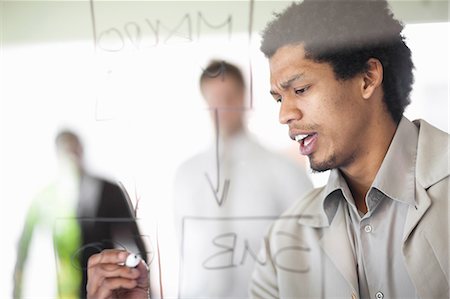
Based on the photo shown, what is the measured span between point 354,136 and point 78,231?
1.17 ft

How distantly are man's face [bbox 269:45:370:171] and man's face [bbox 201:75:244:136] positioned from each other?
45 millimetres

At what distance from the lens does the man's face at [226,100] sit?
65cm

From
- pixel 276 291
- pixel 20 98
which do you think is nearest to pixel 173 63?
pixel 20 98

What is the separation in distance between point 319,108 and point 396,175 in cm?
12

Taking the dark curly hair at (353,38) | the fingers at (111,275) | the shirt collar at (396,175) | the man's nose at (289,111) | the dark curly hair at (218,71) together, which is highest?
the dark curly hair at (353,38)

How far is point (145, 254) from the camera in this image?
660mm

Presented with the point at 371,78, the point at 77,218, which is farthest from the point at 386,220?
the point at 77,218

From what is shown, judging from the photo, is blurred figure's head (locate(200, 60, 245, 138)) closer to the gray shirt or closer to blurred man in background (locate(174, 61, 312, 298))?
blurred man in background (locate(174, 61, 312, 298))

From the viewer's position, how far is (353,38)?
2.09 ft

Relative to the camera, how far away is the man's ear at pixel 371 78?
24.8 inches

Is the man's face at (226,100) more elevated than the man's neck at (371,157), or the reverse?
the man's face at (226,100)

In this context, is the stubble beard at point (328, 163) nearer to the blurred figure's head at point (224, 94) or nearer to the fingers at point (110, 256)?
the blurred figure's head at point (224, 94)

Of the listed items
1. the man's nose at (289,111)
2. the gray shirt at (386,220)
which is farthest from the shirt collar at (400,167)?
the man's nose at (289,111)

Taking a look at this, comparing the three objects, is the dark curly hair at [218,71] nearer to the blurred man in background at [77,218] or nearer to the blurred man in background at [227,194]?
the blurred man in background at [227,194]
